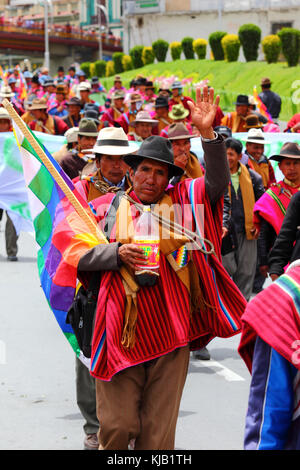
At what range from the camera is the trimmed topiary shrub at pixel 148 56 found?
60875mm

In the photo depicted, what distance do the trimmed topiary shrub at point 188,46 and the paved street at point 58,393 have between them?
4882 centimetres

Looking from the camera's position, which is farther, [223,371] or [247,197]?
[247,197]

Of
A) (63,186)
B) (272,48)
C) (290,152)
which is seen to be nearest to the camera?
(63,186)

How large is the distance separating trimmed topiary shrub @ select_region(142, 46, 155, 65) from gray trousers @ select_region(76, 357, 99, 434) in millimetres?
56110

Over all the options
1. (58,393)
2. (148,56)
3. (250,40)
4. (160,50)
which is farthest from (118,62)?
→ (58,393)

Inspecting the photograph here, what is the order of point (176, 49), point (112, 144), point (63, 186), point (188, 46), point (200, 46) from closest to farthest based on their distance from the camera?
point (63, 186) < point (112, 144) < point (200, 46) < point (188, 46) < point (176, 49)

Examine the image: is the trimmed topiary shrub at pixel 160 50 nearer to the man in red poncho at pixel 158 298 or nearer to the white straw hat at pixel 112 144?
the white straw hat at pixel 112 144

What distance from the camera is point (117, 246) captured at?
4477 millimetres

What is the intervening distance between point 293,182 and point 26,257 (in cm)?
627

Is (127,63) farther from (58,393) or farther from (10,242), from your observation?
(58,393)

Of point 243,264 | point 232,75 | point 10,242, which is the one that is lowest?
point 232,75

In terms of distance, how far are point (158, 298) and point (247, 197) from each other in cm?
456

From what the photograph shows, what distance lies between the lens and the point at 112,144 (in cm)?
623

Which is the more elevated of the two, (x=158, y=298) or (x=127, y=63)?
(x=158, y=298)
